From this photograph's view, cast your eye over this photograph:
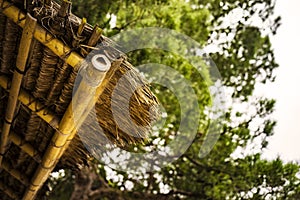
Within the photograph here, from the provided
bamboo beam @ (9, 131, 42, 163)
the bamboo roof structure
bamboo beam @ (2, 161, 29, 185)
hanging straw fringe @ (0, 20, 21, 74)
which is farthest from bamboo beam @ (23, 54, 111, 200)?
hanging straw fringe @ (0, 20, 21, 74)

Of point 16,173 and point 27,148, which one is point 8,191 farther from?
point 27,148

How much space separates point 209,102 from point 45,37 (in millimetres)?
3689

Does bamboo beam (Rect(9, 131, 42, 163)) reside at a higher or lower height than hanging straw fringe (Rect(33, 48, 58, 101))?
higher

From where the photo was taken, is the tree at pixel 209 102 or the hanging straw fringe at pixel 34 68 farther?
the tree at pixel 209 102

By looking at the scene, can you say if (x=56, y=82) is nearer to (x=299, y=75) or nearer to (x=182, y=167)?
(x=182, y=167)

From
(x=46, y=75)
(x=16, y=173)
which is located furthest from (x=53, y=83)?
(x=16, y=173)

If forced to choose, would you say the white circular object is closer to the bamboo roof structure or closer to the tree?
the bamboo roof structure

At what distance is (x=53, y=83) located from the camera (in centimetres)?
209

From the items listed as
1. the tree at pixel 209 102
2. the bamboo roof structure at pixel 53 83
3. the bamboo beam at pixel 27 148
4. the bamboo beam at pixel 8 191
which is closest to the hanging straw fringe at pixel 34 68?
the bamboo roof structure at pixel 53 83

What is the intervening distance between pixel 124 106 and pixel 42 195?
5.55ft

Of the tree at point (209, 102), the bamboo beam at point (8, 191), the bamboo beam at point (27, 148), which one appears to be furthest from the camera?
the tree at point (209, 102)

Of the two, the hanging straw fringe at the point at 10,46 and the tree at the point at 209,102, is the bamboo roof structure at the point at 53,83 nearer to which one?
the hanging straw fringe at the point at 10,46

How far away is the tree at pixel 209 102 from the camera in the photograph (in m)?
4.52

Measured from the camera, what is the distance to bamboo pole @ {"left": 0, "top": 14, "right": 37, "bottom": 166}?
1677 mm
